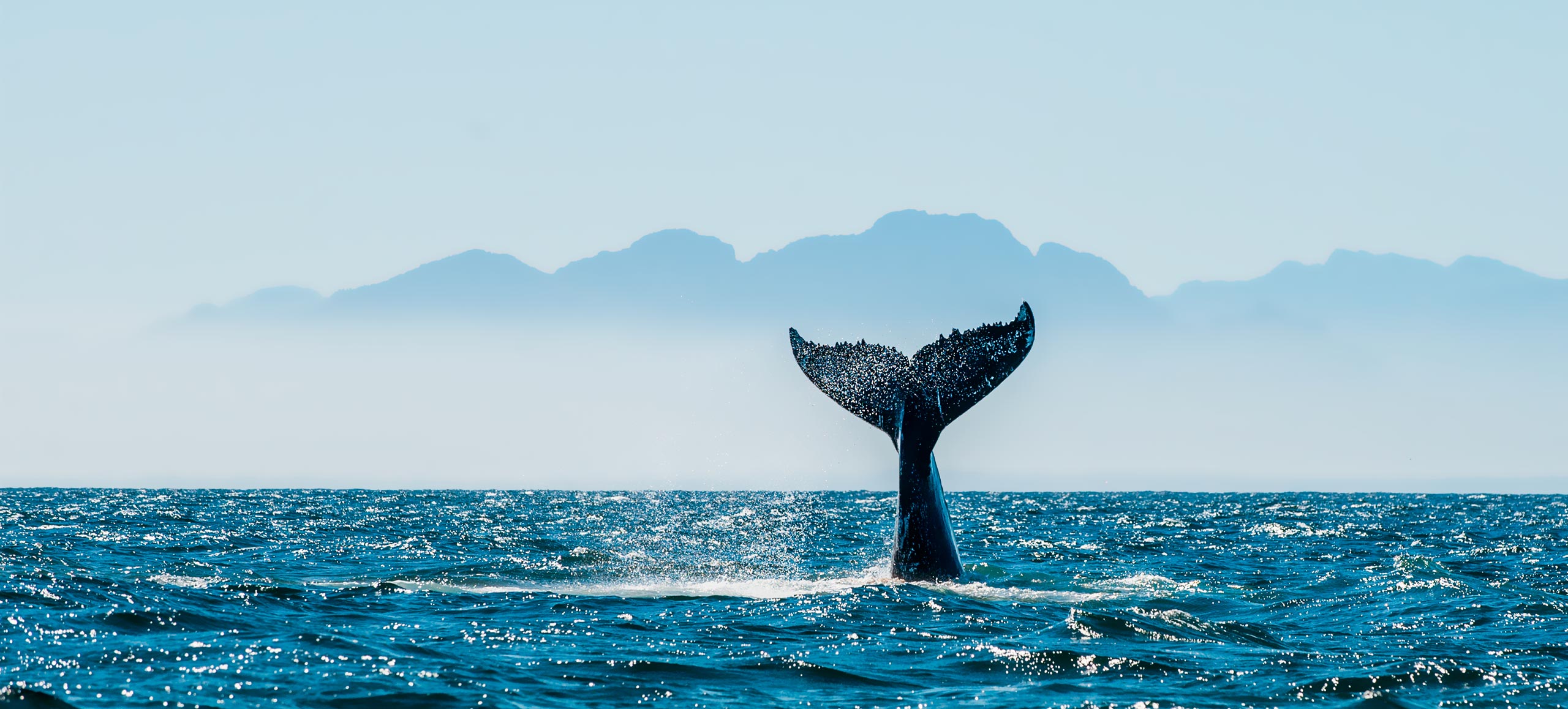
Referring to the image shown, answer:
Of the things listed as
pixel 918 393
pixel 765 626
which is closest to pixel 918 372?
pixel 918 393

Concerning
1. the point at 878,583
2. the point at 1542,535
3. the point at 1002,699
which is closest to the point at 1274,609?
the point at 878,583

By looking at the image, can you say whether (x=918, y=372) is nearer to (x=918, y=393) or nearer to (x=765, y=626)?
(x=918, y=393)

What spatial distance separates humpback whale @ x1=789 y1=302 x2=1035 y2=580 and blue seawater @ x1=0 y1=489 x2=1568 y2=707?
0.63m

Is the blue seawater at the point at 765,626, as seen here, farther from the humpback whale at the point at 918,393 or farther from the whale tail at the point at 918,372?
the whale tail at the point at 918,372

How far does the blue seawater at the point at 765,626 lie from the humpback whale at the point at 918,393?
63 cm

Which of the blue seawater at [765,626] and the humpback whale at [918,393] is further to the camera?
the humpback whale at [918,393]

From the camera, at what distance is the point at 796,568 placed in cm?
2177

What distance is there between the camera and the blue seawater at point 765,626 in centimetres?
993

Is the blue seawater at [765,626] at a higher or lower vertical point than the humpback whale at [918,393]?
lower

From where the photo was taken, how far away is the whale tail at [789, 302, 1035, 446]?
51.7ft

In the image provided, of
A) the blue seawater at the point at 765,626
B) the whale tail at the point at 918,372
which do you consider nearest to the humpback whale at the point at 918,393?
the whale tail at the point at 918,372

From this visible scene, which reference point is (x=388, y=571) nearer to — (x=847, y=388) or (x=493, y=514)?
(x=847, y=388)

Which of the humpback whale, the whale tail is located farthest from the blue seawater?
the whale tail

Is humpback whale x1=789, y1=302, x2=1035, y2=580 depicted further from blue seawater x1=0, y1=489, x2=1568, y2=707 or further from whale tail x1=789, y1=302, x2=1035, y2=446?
blue seawater x1=0, y1=489, x2=1568, y2=707
